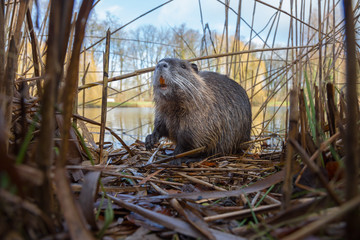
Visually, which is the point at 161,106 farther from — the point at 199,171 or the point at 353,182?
the point at 353,182

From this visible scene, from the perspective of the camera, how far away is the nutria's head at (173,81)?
79.2 inches

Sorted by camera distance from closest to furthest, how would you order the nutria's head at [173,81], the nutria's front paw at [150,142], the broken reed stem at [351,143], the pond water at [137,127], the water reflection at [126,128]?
the broken reed stem at [351,143], the nutria's head at [173,81], the nutria's front paw at [150,142], the pond water at [137,127], the water reflection at [126,128]

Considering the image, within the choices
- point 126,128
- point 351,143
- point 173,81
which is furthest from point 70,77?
point 126,128

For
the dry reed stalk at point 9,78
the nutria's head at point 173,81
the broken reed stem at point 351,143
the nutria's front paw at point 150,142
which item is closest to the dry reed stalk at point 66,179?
the dry reed stalk at point 9,78

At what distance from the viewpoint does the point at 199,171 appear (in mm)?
1704

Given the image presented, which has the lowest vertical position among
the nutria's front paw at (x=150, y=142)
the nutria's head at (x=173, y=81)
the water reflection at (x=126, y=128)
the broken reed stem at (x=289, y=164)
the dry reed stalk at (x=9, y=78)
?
the water reflection at (x=126, y=128)

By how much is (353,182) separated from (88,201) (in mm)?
→ 621

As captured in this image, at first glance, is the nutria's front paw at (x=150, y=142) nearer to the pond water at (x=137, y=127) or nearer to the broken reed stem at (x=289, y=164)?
the pond water at (x=137, y=127)

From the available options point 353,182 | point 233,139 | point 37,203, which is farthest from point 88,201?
point 233,139

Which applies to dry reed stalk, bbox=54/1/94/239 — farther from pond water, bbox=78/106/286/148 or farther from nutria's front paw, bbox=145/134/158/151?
pond water, bbox=78/106/286/148

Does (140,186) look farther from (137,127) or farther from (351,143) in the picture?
(137,127)

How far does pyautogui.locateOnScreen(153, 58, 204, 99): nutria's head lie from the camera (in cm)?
201

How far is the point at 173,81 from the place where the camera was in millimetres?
2033

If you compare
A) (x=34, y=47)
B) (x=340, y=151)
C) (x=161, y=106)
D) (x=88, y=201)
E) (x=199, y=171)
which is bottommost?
(x=199, y=171)
